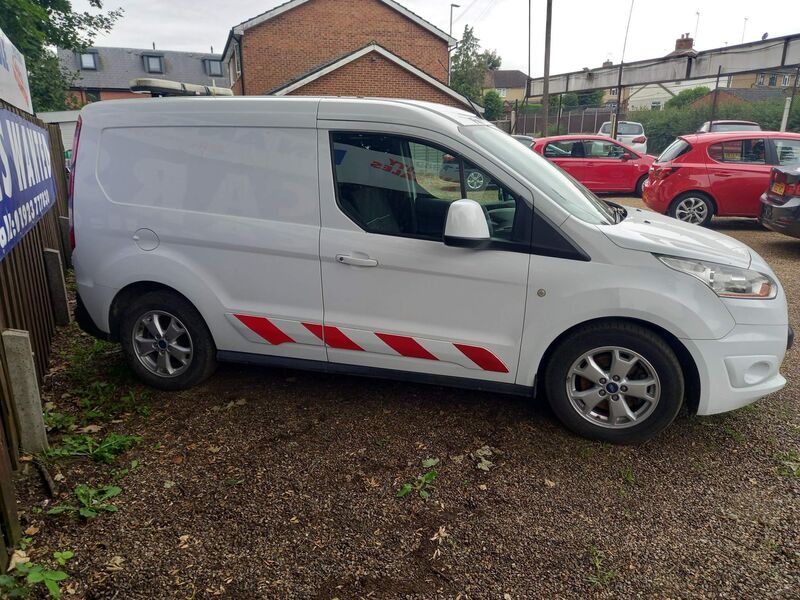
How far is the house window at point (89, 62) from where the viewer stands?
1927 inches

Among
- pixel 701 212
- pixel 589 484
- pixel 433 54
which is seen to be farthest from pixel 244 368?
pixel 433 54

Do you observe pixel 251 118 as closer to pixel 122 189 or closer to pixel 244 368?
pixel 122 189

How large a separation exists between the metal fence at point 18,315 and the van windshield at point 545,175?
9.68ft

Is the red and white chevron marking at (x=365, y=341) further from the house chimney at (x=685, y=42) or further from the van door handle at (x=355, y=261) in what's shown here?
the house chimney at (x=685, y=42)

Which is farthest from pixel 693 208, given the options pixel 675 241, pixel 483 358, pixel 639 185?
pixel 483 358

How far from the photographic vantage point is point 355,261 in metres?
3.47

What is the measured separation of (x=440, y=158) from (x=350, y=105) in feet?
2.16

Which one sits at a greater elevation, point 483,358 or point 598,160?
point 598,160

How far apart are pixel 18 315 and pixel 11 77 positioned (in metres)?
2.03

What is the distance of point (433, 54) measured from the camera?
2833 centimetres

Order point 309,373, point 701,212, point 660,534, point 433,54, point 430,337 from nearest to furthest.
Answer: point 660,534 → point 430,337 → point 309,373 → point 701,212 → point 433,54

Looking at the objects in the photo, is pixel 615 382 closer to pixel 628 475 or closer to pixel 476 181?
pixel 628 475

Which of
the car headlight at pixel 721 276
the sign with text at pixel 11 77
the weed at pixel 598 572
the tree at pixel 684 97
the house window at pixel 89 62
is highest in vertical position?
the house window at pixel 89 62

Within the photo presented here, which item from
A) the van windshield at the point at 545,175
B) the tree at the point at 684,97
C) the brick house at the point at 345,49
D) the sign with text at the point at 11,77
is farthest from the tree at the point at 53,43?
the tree at the point at 684,97
